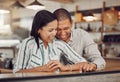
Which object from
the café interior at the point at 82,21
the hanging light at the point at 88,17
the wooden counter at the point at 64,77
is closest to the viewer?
the wooden counter at the point at 64,77

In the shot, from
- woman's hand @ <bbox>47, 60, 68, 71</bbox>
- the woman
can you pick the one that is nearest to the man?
the woman

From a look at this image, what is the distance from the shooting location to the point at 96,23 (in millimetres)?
4441

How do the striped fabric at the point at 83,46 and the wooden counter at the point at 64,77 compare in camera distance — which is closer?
the wooden counter at the point at 64,77

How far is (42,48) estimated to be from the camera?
4.28 ft

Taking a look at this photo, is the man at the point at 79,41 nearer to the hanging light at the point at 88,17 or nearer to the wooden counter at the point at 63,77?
the wooden counter at the point at 63,77

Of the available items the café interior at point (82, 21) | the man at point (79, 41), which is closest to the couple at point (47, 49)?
the man at point (79, 41)

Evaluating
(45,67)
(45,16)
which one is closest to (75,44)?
(45,16)

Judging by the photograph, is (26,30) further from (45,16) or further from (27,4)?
(45,16)

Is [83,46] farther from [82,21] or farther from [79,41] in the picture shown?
[82,21]

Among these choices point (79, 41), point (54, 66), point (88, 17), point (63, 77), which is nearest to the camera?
point (63, 77)

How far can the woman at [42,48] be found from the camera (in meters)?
1.26

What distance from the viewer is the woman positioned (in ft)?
4.14

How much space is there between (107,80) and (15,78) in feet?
1.16

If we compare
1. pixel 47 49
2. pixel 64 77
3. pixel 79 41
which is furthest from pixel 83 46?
pixel 64 77
